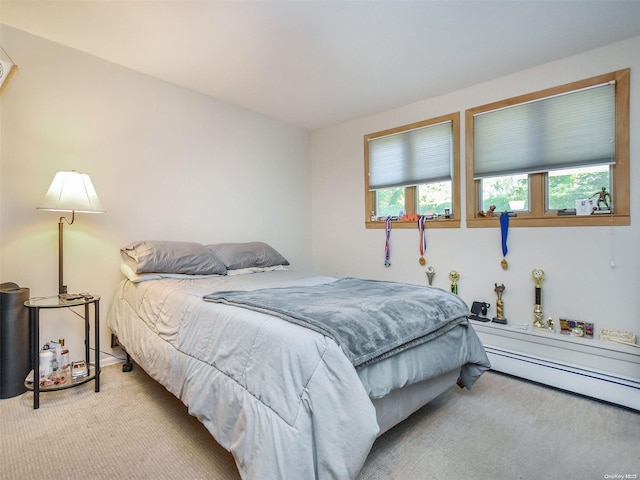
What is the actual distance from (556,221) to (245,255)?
2615 mm

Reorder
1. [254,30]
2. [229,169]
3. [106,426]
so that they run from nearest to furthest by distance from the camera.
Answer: [106,426]
[254,30]
[229,169]

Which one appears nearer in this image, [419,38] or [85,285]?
[419,38]

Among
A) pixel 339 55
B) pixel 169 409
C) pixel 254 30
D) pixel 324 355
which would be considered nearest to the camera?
pixel 324 355

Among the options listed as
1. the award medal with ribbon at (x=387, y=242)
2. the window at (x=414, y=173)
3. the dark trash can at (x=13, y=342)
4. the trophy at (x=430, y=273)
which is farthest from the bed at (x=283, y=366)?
the window at (x=414, y=173)

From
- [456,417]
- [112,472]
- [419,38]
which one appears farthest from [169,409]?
[419,38]

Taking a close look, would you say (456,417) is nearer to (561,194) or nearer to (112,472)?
(112,472)

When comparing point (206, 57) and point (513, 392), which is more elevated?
point (206, 57)

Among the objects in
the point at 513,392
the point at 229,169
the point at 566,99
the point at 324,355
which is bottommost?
the point at 513,392

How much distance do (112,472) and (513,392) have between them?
235cm

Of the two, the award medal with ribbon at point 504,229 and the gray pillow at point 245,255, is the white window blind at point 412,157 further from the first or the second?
the gray pillow at point 245,255

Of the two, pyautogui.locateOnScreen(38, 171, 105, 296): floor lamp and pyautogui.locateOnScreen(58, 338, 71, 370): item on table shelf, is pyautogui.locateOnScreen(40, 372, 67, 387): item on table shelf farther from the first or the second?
pyautogui.locateOnScreen(38, 171, 105, 296): floor lamp

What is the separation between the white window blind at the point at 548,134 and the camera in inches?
94.4

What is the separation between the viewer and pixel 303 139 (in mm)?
4316

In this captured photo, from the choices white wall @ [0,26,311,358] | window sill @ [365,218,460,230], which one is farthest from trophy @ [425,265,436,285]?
white wall @ [0,26,311,358]
